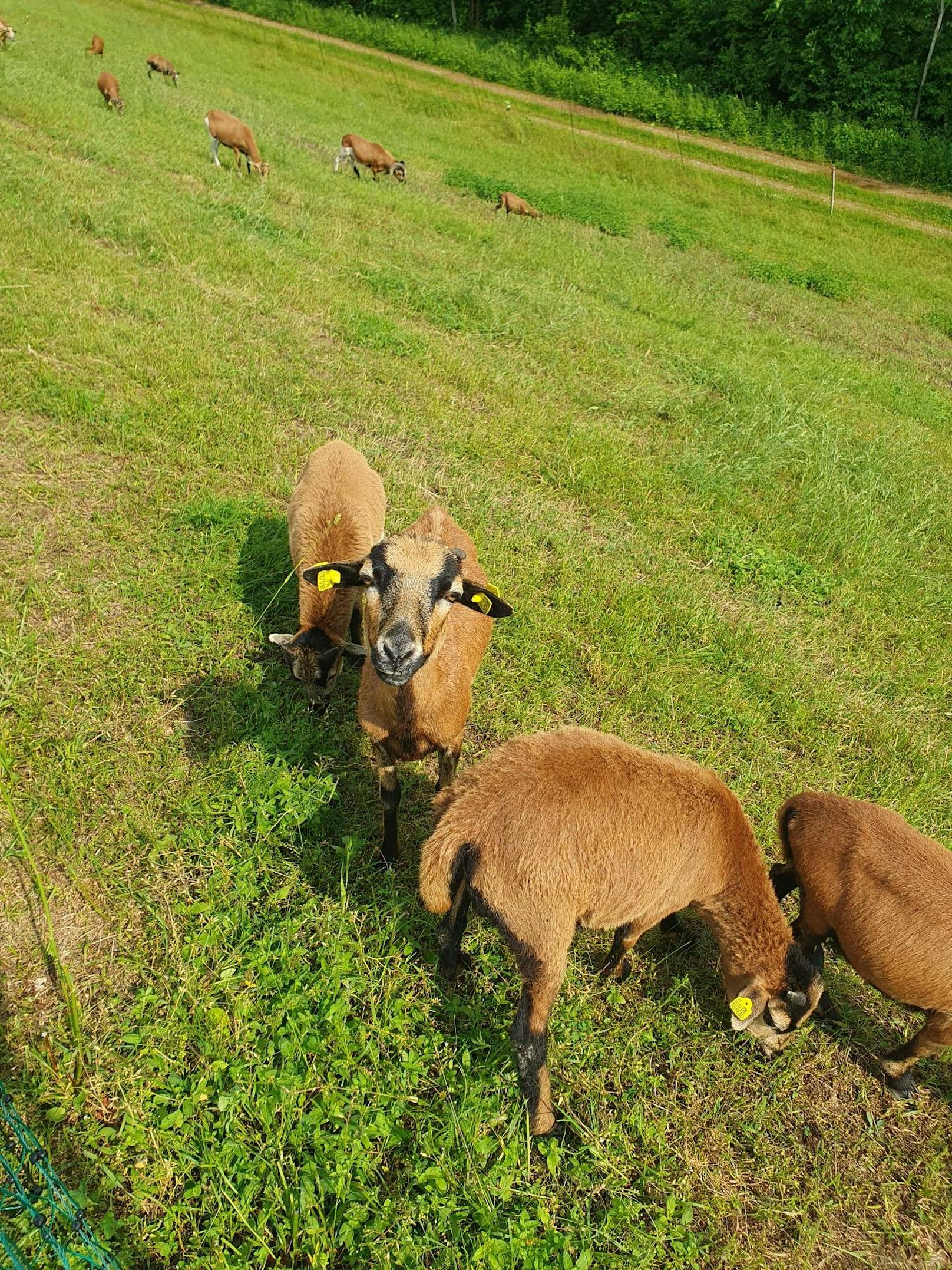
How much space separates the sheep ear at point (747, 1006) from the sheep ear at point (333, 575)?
8.66 feet

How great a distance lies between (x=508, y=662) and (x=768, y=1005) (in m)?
2.55

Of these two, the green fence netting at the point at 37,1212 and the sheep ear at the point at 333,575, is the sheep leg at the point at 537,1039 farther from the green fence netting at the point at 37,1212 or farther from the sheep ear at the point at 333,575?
the sheep ear at the point at 333,575

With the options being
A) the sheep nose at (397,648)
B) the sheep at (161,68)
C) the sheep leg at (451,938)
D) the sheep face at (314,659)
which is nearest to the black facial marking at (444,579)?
the sheep nose at (397,648)

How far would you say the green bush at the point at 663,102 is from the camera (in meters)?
27.1

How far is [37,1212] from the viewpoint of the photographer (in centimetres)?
238

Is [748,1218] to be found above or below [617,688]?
below

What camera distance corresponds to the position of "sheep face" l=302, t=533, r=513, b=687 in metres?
3.36

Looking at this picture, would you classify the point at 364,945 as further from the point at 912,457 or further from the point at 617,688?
the point at 912,457

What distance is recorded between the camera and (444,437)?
24.4ft

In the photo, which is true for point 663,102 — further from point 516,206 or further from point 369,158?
point 516,206

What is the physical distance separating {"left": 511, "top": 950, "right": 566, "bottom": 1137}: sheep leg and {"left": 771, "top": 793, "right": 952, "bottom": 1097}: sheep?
4.50ft

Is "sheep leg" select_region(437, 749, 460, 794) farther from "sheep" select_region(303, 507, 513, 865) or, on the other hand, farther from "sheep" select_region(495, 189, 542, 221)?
"sheep" select_region(495, 189, 542, 221)

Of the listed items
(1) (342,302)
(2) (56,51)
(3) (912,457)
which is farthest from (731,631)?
(2) (56,51)

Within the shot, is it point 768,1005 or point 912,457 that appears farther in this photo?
point 912,457
